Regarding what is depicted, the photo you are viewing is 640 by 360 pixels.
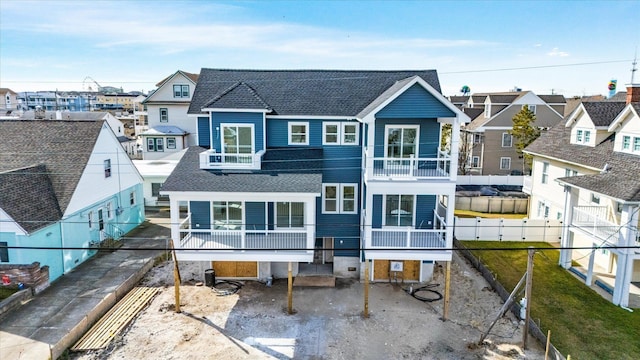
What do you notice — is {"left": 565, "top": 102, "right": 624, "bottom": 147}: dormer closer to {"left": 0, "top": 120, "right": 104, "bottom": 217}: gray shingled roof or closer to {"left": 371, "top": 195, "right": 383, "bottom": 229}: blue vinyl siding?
{"left": 371, "top": 195, "right": 383, "bottom": 229}: blue vinyl siding

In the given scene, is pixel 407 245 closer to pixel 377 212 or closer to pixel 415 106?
pixel 377 212

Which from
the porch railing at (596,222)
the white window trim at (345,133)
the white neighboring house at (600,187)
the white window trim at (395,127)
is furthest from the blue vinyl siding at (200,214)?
the porch railing at (596,222)

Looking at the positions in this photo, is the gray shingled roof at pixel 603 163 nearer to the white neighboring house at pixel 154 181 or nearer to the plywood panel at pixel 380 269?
the plywood panel at pixel 380 269

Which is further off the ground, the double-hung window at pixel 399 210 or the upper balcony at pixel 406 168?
the upper balcony at pixel 406 168

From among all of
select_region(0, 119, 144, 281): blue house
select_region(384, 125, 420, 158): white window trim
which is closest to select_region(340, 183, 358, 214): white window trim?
select_region(384, 125, 420, 158): white window trim

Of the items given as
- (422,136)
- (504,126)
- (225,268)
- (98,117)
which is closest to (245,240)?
(225,268)

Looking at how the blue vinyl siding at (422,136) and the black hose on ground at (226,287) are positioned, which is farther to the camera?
the blue vinyl siding at (422,136)
